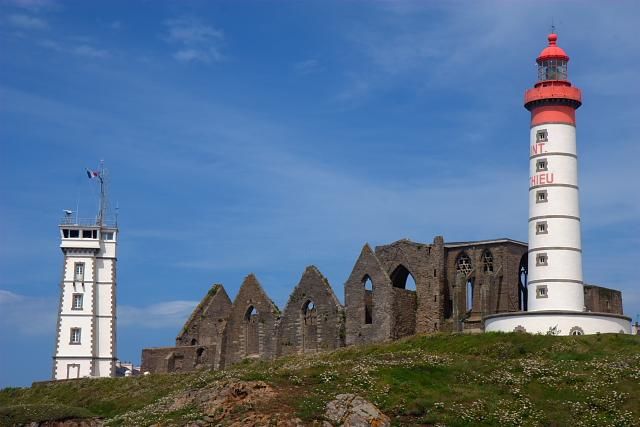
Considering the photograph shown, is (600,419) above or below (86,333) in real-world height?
below

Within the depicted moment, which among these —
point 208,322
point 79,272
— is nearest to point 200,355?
point 208,322

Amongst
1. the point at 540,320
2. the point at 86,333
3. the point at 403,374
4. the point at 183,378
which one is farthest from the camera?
the point at 86,333

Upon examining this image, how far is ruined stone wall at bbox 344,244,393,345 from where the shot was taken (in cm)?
6512

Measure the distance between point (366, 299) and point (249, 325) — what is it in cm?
960

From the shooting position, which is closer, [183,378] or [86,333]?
[183,378]

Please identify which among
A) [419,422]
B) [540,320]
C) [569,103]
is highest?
[569,103]

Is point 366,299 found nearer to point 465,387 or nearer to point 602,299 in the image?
point 602,299

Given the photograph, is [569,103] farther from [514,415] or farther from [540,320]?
[514,415]

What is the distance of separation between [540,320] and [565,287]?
229 centimetres

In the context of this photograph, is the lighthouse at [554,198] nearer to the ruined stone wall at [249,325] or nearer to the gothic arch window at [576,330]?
the gothic arch window at [576,330]

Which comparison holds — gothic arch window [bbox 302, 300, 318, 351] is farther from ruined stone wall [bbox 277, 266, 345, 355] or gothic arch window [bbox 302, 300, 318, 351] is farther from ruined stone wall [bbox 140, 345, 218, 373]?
ruined stone wall [bbox 140, 345, 218, 373]

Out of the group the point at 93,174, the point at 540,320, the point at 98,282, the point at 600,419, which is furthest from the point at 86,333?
the point at 600,419

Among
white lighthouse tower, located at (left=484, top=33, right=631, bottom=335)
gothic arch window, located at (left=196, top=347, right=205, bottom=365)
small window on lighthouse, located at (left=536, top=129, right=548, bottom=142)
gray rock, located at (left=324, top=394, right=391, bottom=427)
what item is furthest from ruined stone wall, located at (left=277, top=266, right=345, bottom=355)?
gray rock, located at (left=324, top=394, right=391, bottom=427)

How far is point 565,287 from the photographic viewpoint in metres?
57.7
